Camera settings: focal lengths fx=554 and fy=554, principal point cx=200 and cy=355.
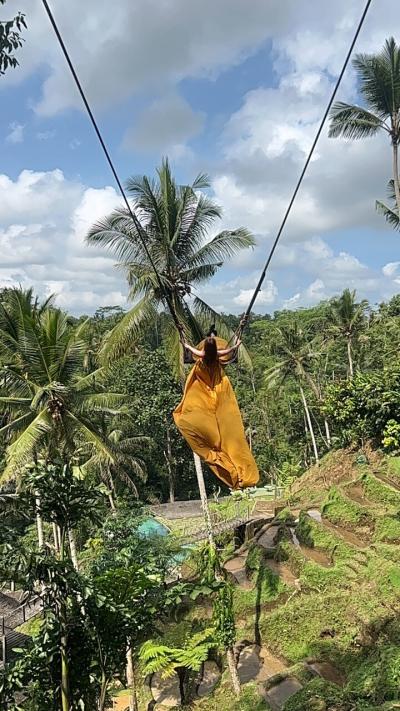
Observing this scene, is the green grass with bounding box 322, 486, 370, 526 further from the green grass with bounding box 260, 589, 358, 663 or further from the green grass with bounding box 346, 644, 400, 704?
the green grass with bounding box 346, 644, 400, 704

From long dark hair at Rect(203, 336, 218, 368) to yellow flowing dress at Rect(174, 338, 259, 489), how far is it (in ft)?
0.12

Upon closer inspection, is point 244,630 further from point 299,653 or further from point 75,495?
point 75,495

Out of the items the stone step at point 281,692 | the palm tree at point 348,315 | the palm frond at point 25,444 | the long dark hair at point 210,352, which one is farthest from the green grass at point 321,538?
the palm tree at point 348,315

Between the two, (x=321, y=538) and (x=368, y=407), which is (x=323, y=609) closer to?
(x=321, y=538)

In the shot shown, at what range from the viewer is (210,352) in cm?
343

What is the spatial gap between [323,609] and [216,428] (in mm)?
6031

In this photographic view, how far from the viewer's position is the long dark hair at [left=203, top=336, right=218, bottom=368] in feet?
11.2

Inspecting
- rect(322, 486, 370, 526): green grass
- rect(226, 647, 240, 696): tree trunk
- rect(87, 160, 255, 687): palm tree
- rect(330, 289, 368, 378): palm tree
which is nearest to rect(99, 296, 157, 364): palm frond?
rect(87, 160, 255, 687): palm tree

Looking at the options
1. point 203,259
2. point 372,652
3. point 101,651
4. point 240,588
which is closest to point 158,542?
point 240,588

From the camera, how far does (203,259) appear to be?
Answer: 29.9 ft

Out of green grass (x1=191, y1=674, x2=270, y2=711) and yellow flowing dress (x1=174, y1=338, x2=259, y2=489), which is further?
green grass (x1=191, y1=674, x2=270, y2=711)

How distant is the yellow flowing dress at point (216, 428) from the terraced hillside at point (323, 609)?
2664 millimetres

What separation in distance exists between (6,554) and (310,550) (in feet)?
25.1

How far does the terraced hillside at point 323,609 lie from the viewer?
5.78 metres
